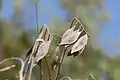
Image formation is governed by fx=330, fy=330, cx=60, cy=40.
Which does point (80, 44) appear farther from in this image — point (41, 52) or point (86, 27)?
point (86, 27)

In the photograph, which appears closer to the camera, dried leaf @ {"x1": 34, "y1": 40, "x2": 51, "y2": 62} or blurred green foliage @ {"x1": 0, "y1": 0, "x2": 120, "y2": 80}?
dried leaf @ {"x1": 34, "y1": 40, "x2": 51, "y2": 62}

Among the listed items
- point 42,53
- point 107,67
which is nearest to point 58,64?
point 42,53

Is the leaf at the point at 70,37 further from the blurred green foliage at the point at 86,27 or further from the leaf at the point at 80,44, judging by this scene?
the blurred green foliage at the point at 86,27

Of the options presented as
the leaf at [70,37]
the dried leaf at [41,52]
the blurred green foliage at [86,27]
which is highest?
the blurred green foliage at [86,27]

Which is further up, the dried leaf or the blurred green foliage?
the blurred green foliage

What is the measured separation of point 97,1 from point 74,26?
3.57 m

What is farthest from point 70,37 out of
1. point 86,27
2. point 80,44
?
point 86,27

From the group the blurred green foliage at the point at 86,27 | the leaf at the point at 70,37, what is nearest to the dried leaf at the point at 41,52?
the leaf at the point at 70,37

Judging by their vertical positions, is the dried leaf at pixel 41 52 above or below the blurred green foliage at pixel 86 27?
below

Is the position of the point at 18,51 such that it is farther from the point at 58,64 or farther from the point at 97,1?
the point at 58,64

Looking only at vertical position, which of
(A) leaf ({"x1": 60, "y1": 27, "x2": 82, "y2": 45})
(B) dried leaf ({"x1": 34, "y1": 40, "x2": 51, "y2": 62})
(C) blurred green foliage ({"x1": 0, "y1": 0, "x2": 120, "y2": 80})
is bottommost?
(B) dried leaf ({"x1": 34, "y1": 40, "x2": 51, "y2": 62})

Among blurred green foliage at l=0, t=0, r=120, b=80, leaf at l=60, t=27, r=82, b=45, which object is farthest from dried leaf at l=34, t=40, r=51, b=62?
blurred green foliage at l=0, t=0, r=120, b=80

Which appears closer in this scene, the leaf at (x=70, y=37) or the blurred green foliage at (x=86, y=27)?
the leaf at (x=70, y=37)

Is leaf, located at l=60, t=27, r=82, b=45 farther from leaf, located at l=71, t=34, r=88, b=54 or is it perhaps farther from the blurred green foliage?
the blurred green foliage
